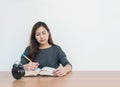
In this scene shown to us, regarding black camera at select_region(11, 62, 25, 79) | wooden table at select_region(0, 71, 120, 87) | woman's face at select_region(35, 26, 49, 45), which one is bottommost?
wooden table at select_region(0, 71, 120, 87)

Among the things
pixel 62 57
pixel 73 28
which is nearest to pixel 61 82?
pixel 62 57

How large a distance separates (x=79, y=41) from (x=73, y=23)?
0.56 ft

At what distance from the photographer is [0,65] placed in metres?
2.37

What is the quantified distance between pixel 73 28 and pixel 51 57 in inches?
12.9

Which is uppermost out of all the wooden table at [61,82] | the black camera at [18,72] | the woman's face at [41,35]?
the woman's face at [41,35]

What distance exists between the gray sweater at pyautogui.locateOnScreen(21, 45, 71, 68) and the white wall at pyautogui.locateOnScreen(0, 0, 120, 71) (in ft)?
0.35

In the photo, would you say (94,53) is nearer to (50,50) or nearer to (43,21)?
(50,50)

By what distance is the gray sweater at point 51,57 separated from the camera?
2146 millimetres

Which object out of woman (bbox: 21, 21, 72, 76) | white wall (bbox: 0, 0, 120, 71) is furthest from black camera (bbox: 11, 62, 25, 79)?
white wall (bbox: 0, 0, 120, 71)

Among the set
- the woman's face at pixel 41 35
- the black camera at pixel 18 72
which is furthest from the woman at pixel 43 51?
the black camera at pixel 18 72

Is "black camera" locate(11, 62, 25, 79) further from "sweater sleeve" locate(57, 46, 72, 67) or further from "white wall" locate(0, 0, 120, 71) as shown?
"white wall" locate(0, 0, 120, 71)

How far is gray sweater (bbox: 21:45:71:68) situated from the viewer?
2.15 m

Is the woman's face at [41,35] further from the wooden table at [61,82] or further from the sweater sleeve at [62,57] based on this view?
the wooden table at [61,82]

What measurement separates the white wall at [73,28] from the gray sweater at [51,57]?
11 centimetres
